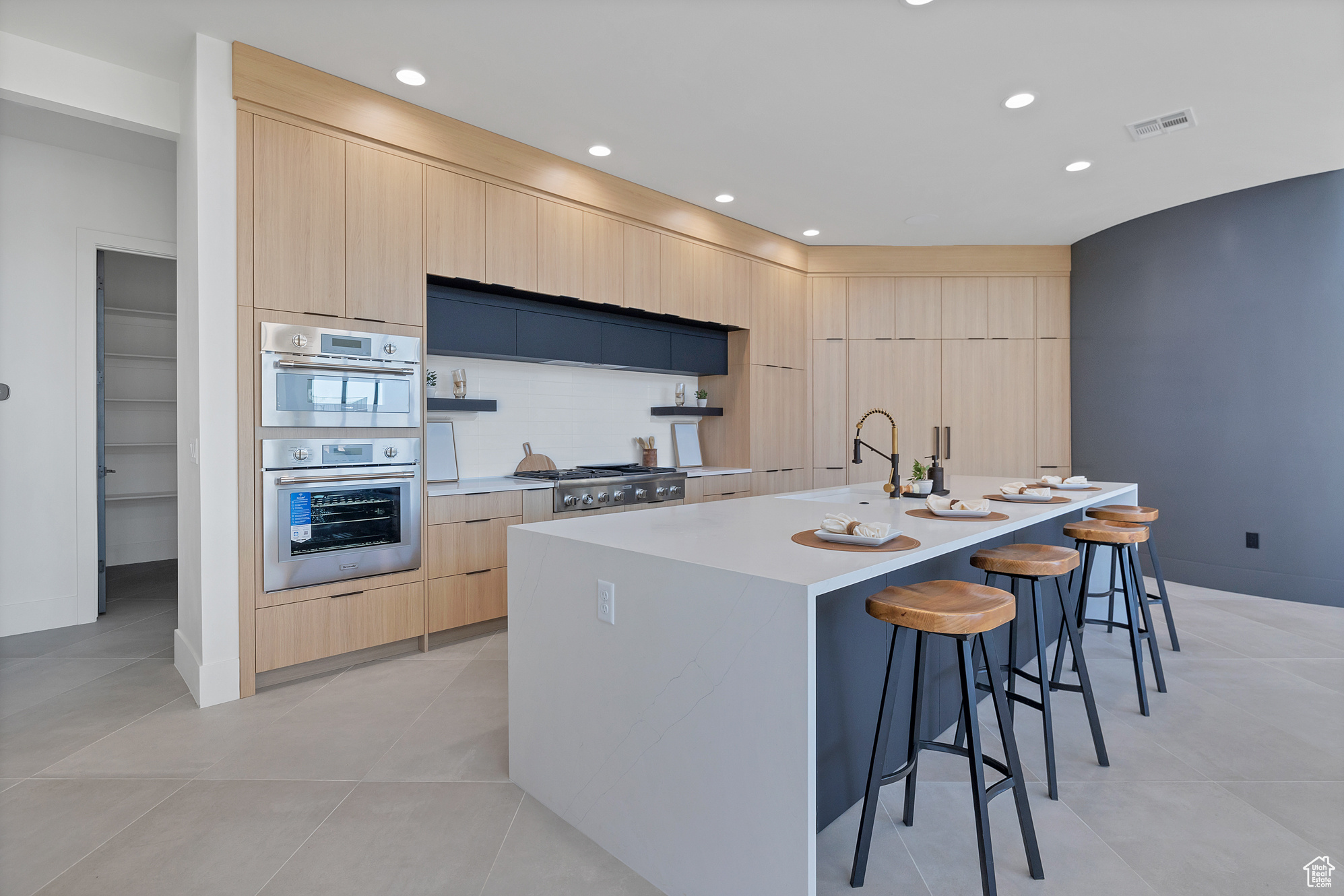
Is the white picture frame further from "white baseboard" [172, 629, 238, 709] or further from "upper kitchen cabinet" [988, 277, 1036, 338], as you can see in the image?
"white baseboard" [172, 629, 238, 709]

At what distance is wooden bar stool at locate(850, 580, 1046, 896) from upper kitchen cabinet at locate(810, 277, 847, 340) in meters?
4.49

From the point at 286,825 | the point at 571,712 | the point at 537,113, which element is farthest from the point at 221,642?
the point at 537,113

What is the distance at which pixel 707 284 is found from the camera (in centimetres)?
505

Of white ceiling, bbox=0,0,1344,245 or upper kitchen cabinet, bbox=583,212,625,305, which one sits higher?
white ceiling, bbox=0,0,1344,245

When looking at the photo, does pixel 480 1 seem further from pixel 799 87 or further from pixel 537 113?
pixel 799 87

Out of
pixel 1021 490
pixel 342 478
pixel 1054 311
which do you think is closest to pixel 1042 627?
pixel 1021 490

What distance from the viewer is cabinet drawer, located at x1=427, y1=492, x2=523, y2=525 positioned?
3410 millimetres

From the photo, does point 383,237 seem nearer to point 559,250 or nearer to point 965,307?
point 559,250

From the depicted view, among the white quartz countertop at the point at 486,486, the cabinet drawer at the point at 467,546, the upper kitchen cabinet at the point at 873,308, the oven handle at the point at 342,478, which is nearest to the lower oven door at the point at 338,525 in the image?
the oven handle at the point at 342,478

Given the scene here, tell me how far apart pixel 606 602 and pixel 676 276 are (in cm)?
350

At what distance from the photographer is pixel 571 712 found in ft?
6.18

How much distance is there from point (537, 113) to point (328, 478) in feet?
7.20

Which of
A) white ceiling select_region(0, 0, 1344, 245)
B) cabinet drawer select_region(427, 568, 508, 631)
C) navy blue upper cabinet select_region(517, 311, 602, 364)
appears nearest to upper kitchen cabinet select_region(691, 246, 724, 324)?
white ceiling select_region(0, 0, 1344, 245)

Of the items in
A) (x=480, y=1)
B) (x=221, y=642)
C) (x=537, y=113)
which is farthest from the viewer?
(x=537, y=113)
